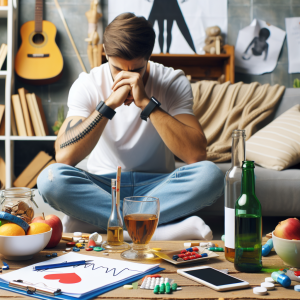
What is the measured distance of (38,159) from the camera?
288 centimetres

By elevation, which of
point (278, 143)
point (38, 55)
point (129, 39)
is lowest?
point (278, 143)

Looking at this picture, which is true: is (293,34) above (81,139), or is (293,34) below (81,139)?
above

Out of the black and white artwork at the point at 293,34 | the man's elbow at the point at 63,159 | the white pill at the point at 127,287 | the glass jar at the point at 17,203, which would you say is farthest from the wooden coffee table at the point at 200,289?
the black and white artwork at the point at 293,34

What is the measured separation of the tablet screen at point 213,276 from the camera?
0.61 metres

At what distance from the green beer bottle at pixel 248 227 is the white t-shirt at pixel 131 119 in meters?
0.96

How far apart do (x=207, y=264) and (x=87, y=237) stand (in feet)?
1.19

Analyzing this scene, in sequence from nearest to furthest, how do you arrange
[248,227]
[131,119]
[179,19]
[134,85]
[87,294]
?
[87,294]
[248,227]
[134,85]
[131,119]
[179,19]

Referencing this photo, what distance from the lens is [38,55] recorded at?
2859 millimetres

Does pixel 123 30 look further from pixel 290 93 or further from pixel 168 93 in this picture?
pixel 290 93

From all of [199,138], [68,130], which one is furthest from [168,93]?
[68,130]

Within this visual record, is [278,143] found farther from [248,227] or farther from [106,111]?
[248,227]

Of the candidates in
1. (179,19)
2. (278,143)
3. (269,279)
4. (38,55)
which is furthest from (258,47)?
(269,279)

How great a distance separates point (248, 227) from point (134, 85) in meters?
0.94

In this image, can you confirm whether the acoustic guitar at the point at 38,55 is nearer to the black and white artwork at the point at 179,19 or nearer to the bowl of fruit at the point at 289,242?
the black and white artwork at the point at 179,19
